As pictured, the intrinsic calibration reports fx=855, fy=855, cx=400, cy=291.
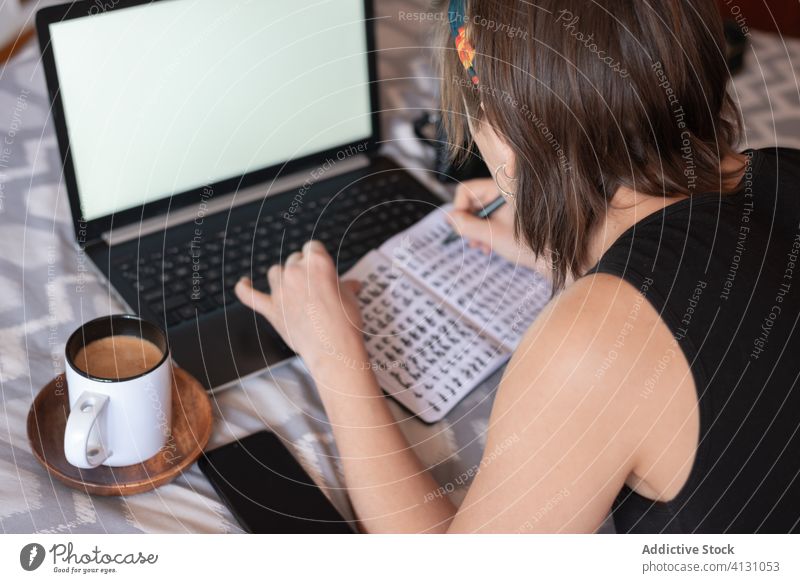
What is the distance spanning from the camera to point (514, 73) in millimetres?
492

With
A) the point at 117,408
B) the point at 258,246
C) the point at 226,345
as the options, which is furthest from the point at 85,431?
the point at 258,246

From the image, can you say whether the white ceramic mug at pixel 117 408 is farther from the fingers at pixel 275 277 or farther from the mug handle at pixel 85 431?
the fingers at pixel 275 277

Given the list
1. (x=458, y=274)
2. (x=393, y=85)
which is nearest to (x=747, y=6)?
(x=393, y=85)

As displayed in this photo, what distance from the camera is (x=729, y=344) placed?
46 cm

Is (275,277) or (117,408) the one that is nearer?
(117,408)

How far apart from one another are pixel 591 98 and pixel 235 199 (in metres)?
0.40

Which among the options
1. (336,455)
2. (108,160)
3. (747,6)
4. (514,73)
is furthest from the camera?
(747,6)

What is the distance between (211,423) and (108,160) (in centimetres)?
26

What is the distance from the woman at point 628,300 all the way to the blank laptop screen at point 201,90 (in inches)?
9.7

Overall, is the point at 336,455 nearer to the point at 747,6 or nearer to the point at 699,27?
the point at 699,27

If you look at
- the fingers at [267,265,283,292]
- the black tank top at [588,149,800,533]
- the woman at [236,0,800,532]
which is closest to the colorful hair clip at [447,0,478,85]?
the woman at [236,0,800,532]

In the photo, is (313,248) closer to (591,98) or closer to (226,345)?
(226,345)

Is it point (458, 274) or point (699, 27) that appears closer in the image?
point (699, 27)

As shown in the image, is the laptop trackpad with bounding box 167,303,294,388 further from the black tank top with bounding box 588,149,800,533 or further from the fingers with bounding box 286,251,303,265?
the black tank top with bounding box 588,149,800,533
